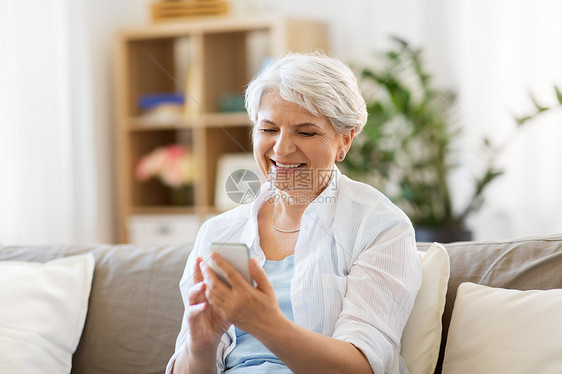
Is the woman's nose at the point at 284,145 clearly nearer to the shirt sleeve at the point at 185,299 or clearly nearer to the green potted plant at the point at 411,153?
the shirt sleeve at the point at 185,299

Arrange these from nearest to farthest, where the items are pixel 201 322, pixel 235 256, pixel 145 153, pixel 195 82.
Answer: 1. pixel 235 256
2. pixel 201 322
3. pixel 195 82
4. pixel 145 153

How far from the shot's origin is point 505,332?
4.20 ft

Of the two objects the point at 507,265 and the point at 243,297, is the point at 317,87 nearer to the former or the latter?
the point at 243,297

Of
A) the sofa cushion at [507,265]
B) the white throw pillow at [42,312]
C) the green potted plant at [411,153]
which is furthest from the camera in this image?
the green potted plant at [411,153]

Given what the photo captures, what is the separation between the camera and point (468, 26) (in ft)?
10.4

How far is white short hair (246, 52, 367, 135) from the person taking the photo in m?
1.26

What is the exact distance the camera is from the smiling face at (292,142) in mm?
1271

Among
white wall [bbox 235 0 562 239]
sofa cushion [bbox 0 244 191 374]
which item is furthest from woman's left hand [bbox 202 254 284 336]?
white wall [bbox 235 0 562 239]

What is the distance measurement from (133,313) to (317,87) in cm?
72

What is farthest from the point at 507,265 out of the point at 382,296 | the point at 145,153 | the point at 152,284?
the point at 145,153

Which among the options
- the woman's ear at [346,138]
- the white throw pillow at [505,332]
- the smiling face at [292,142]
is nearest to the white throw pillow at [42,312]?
the smiling face at [292,142]

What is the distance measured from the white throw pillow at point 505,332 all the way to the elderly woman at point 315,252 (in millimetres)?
129

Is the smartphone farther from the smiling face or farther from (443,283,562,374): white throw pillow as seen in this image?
(443,283,562,374): white throw pillow

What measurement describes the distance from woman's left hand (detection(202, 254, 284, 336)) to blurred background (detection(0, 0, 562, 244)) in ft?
6.19
